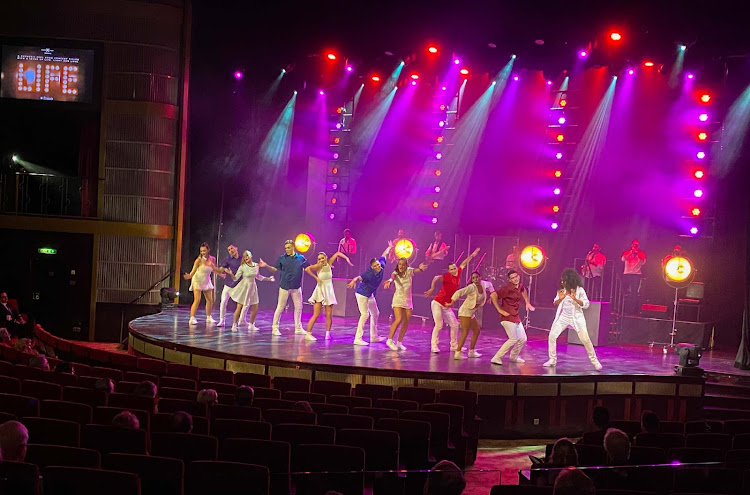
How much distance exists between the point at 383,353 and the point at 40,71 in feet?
34.7

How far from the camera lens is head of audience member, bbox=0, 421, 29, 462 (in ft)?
16.3

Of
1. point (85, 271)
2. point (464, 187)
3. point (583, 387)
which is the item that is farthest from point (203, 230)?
point (583, 387)

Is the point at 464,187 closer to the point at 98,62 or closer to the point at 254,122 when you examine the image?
the point at 254,122

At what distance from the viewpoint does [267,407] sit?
7680 mm

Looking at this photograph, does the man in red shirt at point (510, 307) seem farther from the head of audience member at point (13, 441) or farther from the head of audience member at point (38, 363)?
the head of audience member at point (13, 441)

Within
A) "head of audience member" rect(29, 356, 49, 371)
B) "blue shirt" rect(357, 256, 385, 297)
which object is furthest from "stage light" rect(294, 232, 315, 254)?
"head of audience member" rect(29, 356, 49, 371)

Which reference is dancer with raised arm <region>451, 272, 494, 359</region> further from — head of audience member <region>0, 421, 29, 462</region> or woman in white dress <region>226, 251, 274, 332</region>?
head of audience member <region>0, 421, 29, 462</region>

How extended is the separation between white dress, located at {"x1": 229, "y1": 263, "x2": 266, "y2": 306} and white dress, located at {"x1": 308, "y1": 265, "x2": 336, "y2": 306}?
1.15 meters

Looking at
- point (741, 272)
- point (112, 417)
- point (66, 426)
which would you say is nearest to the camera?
point (66, 426)

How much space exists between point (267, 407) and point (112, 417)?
1639 millimetres

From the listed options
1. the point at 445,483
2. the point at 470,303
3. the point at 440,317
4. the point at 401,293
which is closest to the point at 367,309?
the point at 401,293

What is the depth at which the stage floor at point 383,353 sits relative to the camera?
37.4 ft

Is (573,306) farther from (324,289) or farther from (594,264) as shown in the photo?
(594,264)

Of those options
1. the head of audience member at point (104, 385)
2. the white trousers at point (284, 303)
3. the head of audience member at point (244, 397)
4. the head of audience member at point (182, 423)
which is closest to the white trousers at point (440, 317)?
the white trousers at point (284, 303)
